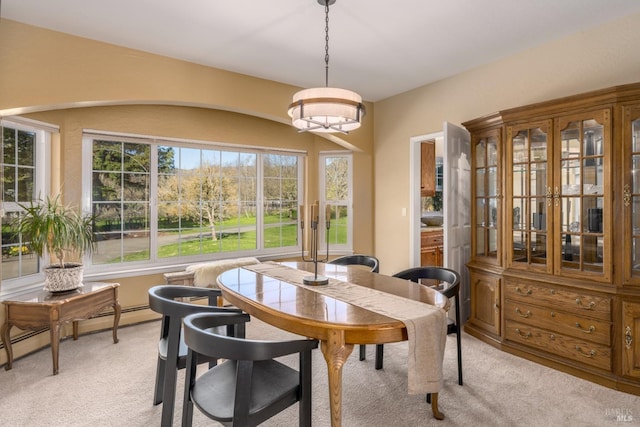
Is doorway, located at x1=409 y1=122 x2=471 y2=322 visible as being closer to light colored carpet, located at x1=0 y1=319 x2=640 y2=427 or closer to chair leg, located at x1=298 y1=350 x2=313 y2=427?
light colored carpet, located at x1=0 y1=319 x2=640 y2=427

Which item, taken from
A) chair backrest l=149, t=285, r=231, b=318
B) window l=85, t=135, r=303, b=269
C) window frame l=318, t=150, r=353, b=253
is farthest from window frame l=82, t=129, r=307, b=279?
chair backrest l=149, t=285, r=231, b=318

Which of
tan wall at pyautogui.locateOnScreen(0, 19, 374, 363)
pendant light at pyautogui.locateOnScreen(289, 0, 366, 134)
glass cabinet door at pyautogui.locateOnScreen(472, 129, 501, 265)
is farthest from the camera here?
glass cabinet door at pyautogui.locateOnScreen(472, 129, 501, 265)

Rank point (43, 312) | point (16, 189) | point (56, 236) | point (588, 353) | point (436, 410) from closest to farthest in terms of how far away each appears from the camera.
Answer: point (436, 410), point (588, 353), point (43, 312), point (56, 236), point (16, 189)

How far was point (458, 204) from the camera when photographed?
3797 mm

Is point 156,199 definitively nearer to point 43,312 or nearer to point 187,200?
point 187,200

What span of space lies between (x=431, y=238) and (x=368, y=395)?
3.29m

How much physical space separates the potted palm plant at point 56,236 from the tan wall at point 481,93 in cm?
355

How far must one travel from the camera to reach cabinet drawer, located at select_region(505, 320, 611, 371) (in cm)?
262

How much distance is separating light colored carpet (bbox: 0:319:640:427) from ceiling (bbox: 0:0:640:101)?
2808mm

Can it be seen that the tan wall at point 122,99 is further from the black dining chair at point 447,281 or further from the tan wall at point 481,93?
the black dining chair at point 447,281

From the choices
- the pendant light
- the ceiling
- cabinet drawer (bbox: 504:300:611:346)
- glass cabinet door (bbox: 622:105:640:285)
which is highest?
the ceiling

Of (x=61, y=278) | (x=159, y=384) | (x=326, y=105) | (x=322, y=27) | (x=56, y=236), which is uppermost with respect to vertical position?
(x=322, y=27)

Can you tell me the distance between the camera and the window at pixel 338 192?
17.1 feet

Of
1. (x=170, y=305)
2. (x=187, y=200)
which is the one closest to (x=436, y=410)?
(x=170, y=305)
